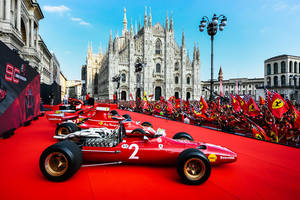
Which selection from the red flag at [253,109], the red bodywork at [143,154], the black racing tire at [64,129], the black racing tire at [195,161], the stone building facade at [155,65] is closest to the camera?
the black racing tire at [195,161]

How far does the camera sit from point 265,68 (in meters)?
53.2

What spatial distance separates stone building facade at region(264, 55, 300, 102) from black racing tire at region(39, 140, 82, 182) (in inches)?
2198

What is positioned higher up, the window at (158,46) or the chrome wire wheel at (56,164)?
the window at (158,46)

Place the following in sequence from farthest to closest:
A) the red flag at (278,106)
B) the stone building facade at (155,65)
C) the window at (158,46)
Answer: the window at (158,46), the stone building facade at (155,65), the red flag at (278,106)

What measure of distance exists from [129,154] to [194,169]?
122 centimetres

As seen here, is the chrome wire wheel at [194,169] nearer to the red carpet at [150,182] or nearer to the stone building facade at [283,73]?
the red carpet at [150,182]

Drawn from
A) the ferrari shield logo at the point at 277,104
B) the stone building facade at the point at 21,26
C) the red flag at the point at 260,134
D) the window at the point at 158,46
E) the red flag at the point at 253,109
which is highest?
the window at the point at 158,46

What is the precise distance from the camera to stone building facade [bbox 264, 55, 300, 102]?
46844 mm

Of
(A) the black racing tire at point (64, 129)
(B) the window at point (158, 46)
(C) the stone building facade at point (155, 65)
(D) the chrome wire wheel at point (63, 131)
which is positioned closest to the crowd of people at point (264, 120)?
(A) the black racing tire at point (64, 129)

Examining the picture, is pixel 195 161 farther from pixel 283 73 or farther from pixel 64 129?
pixel 283 73

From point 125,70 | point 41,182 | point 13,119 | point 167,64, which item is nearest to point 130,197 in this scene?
point 41,182

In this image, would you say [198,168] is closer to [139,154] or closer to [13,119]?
[139,154]

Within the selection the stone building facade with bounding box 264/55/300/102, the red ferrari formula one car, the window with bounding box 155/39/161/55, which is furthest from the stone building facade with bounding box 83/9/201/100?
the red ferrari formula one car

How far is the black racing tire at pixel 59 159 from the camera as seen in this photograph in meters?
2.76
